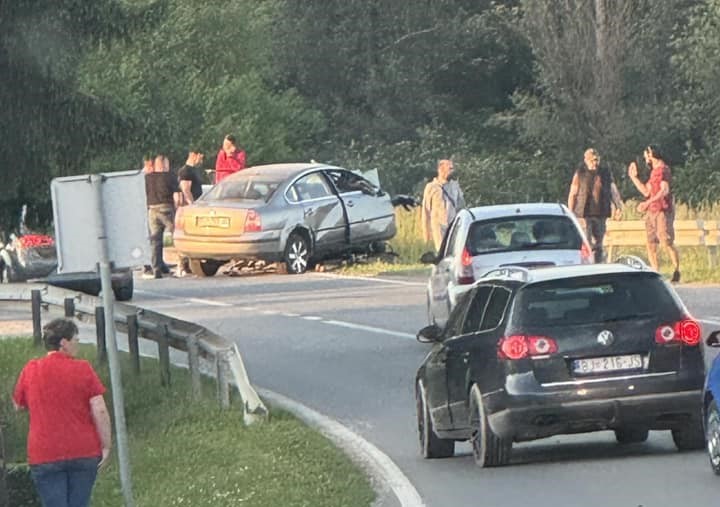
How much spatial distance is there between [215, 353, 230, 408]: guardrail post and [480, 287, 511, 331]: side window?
129 inches

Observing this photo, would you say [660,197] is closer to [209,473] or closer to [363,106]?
[209,473]

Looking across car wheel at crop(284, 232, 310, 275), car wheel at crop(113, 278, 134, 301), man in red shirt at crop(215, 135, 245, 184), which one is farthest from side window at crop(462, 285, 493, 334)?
man in red shirt at crop(215, 135, 245, 184)

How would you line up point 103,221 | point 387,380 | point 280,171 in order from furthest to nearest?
point 280,171
point 387,380
point 103,221

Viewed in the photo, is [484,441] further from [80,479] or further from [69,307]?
[69,307]

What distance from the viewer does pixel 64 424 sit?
38.0ft

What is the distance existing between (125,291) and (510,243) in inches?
393

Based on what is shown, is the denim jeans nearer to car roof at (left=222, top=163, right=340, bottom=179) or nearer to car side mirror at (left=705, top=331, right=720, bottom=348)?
car side mirror at (left=705, top=331, right=720, bottom=348)

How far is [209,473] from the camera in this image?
14641 mm

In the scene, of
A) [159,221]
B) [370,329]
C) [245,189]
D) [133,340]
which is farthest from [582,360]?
[245,189]

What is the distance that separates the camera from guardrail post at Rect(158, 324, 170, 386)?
1962 cm

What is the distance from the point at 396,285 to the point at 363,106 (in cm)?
3395

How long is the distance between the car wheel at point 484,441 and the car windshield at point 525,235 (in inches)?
262

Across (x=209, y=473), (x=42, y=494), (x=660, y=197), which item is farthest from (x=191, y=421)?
(x=660, y=197)

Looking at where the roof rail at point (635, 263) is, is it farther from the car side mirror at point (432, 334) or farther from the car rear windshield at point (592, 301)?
the car side mirror at point (432, 334)
